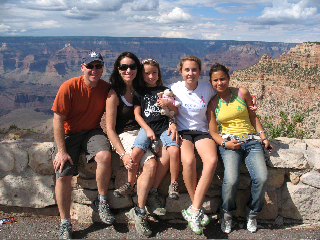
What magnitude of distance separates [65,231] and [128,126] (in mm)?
1577

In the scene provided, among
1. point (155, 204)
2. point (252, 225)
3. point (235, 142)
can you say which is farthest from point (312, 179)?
point (155, 204)

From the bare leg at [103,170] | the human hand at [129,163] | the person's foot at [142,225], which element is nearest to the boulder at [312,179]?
the person's foot at [142,225]

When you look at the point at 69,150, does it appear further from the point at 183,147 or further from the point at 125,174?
the point at 183,147

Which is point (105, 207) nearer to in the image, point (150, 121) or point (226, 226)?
point (150, 121)

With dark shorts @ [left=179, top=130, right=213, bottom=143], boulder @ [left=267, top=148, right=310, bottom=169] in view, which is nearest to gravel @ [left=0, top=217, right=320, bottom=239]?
boulder @ [left=267, top=148, right=310, bottom=169]

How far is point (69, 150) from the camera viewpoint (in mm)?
3367

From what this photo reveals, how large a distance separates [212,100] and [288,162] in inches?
51.3

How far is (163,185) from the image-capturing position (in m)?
3.43

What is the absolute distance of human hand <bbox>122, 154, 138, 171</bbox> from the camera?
3115 mm

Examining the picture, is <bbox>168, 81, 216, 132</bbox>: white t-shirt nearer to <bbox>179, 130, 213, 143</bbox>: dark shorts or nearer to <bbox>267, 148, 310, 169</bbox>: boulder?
<bbox>179, 130, 213, 143</bbox>: dark shorts

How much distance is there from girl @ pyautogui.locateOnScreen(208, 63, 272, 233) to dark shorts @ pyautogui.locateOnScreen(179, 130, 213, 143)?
10 cm

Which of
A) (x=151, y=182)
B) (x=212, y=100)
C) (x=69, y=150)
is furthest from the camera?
(x=212, y=100)

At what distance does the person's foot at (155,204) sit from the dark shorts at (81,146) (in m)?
0.85

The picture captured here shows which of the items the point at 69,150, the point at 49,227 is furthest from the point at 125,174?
the point at 49,227
